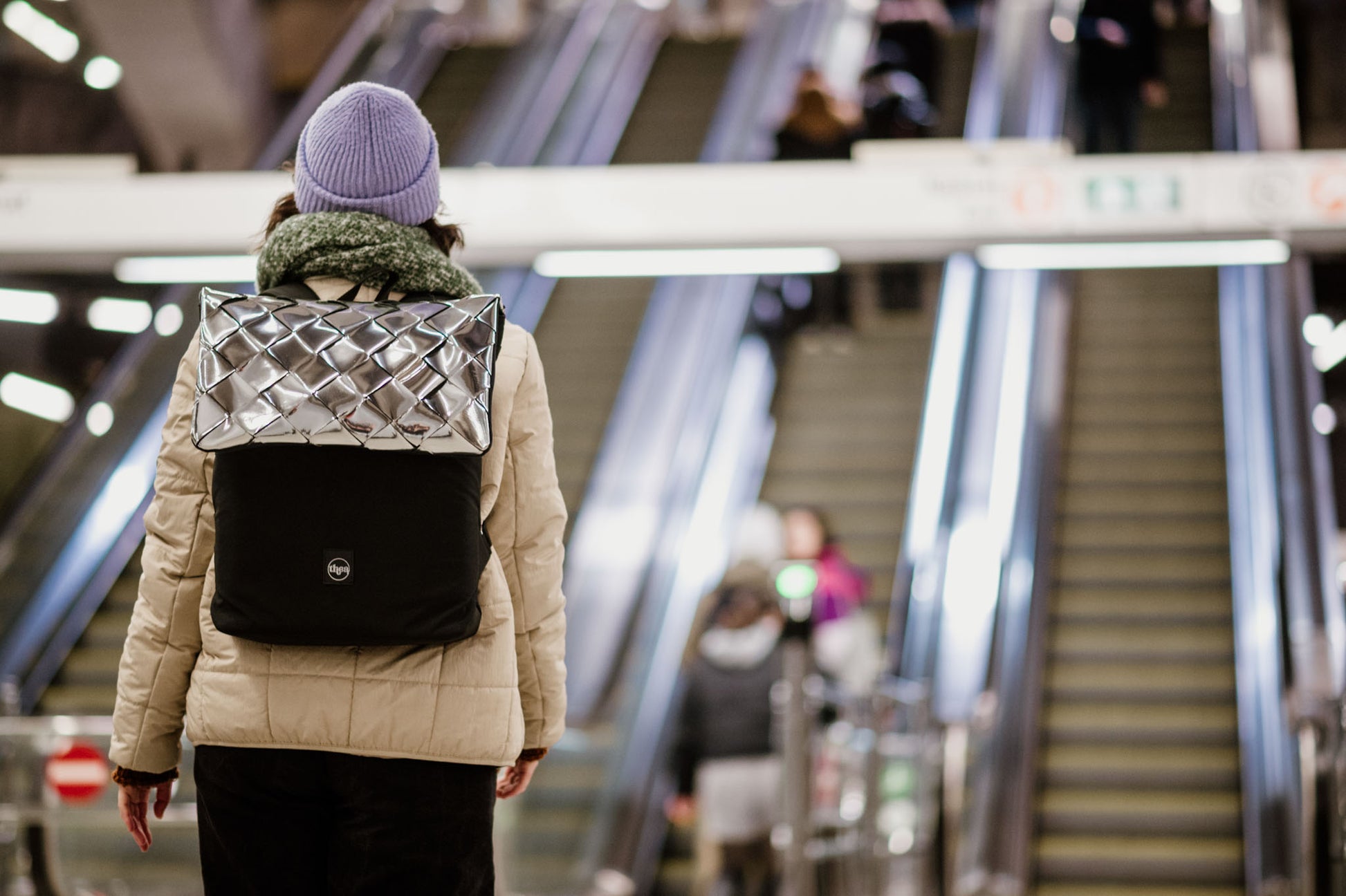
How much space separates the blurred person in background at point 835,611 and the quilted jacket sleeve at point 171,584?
4082mm

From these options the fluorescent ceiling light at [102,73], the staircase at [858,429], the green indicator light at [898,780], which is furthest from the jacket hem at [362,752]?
the fluorescent ceiling light at [102,73]

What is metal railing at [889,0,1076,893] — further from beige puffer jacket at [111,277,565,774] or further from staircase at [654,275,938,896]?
beige puffer jacket at [111,277,565,774]

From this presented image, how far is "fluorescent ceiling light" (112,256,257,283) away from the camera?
6.03 metres

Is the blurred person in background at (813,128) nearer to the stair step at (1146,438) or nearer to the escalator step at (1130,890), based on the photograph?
the stair step at (1146,438)

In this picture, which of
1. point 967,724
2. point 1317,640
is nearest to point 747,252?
point 967,724

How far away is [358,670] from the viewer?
1.82 meters

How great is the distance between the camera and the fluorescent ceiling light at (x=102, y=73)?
8.72m

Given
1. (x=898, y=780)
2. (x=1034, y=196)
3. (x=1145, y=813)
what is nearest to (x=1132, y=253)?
(x=1034, y=196)

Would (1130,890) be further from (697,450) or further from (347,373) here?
(347,373)

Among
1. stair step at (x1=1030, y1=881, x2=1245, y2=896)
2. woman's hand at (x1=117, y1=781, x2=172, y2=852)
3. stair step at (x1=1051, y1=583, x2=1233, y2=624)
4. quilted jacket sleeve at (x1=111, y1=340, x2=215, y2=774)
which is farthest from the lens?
stair step at (x1=1051, y1=583, x2=1233, y2=624)

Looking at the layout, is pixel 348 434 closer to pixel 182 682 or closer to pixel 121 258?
pixel 182 682

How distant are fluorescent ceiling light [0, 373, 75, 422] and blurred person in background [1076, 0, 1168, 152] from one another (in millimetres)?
6594

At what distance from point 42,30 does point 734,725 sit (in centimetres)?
571

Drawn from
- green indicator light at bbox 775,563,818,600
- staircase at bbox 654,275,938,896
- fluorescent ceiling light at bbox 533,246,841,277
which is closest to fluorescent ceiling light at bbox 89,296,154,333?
fluorescent ceiling light at bbox 533,246,841,277
